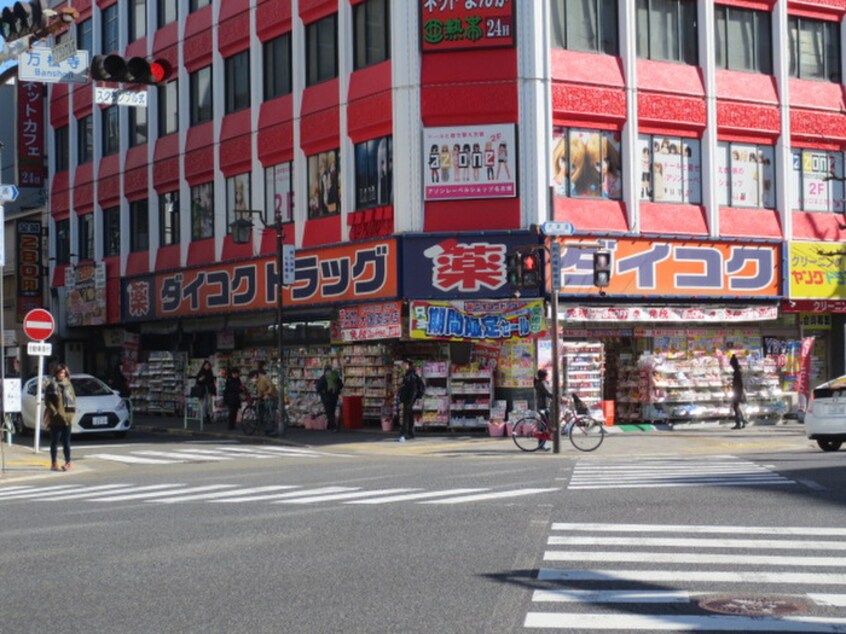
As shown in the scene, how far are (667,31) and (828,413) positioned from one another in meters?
13.9

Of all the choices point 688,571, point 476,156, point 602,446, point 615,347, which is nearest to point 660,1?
point 476,156

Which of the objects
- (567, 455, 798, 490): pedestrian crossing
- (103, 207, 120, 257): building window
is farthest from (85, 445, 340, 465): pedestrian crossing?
(103, 207, 120, 257): building window

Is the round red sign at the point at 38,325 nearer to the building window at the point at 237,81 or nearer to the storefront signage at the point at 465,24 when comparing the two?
the storefront signage at the point at 465,24

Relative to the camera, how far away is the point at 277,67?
123ft

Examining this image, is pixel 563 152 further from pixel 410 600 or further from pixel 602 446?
pixel 410 600

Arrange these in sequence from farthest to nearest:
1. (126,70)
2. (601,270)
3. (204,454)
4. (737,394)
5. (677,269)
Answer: (677,269)
(737,394)
(204,454)
(601,270)
(126,70)

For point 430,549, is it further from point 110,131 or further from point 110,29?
point 110,29

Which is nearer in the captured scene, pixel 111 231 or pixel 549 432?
pixel 549 432

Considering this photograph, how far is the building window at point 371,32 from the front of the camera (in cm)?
3281

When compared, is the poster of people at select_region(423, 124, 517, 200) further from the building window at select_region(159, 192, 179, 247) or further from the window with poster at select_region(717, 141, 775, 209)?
the building window at select_region(159, 192, 179, 247)

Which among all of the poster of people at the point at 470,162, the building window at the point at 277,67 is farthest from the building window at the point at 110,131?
the poster of people at the point at 470,162

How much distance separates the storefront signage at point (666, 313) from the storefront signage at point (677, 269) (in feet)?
1.25

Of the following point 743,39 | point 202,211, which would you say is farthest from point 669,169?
point 202,211

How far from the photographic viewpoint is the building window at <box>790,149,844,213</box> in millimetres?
35106
